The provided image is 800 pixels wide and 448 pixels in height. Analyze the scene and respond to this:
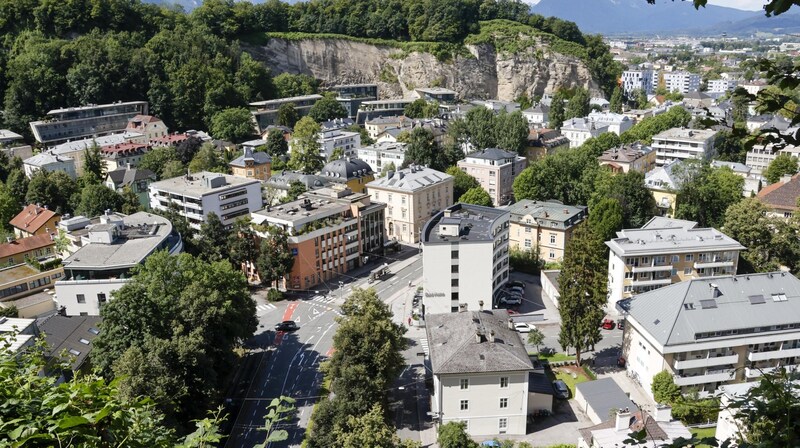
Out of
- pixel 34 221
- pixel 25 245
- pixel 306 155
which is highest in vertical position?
pixel 306 155

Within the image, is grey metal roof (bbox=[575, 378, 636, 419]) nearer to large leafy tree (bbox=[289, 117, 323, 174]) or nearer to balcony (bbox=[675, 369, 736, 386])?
balcony (bbox=[675, 369, 736, 386])

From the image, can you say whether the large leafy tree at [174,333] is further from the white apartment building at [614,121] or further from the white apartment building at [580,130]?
the white apartment building at [614,121]

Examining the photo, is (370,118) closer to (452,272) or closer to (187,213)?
(187,213)

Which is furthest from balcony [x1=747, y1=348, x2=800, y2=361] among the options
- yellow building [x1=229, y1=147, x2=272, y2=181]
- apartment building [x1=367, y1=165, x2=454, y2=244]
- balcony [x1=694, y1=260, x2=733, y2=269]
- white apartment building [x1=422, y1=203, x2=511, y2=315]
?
yellow building [x1=229, y1=147, x2=272, y2=181]

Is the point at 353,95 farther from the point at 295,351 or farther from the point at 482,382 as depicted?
the point at 482,382

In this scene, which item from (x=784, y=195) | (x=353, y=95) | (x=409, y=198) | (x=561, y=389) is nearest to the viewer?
(x=561, y=389)

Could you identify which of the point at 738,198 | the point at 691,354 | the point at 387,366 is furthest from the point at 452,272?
the point at 738,198

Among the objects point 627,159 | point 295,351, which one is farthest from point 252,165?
point 627,159

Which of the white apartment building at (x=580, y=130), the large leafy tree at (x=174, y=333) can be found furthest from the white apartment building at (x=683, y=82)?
the large leafy tree at (x=174, y=333)
